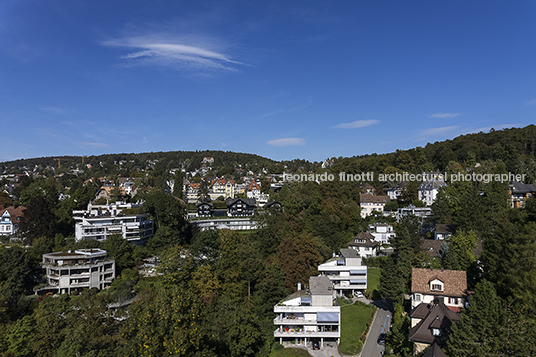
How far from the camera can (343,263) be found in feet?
132

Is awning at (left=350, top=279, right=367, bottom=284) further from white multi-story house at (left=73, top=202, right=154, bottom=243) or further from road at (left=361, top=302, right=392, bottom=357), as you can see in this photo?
white multi-story house at (left=73, top=202, right=154, bottom=243)

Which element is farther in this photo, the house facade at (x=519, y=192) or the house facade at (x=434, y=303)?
the house facade at (x=519, y=192)

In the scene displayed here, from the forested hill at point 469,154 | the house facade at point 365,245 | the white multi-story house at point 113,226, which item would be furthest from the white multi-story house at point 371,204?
the white multi-story house at point 113,226

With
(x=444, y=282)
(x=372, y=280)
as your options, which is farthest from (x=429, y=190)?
(x=444, y=282)

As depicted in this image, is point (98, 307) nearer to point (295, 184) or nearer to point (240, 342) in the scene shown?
point (240, 342)

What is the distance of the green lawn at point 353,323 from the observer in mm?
27448

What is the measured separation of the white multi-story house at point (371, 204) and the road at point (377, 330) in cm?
3289

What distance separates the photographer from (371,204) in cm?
6738

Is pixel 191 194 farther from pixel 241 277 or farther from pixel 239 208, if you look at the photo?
pixel 241 277

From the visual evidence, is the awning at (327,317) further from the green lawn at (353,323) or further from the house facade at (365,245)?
the house facade at (365,245)

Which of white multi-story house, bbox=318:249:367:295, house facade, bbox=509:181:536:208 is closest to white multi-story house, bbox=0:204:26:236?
white multi-story house, bbox=318:249:367:295

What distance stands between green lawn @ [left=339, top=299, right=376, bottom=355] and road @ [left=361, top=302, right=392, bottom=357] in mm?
566

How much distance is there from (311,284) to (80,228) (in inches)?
1437

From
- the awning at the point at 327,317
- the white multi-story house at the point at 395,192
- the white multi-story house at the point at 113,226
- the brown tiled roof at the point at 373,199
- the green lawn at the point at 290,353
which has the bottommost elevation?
the green lawn at the point at 290,353
